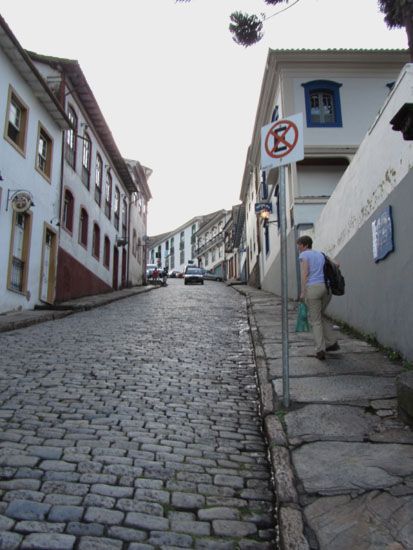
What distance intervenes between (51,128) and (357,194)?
36.6 feet

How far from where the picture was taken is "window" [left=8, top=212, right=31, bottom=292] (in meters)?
13.0

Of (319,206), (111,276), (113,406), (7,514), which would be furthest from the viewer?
(111,276)

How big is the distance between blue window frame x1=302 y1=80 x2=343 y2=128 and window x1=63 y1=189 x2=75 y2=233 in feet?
30.1

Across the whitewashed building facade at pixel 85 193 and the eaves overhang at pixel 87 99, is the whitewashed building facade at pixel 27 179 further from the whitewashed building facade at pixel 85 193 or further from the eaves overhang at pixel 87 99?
the eaves overhang at pixel 87 99

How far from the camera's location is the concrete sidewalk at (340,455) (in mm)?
2562

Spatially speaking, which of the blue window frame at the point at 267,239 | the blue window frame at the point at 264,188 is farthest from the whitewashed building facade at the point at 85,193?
the blue window frame at the point at 267,239

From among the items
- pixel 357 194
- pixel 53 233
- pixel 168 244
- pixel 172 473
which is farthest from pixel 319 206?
pixel 168 244

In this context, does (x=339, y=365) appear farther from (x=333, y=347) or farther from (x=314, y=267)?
(x=314, y=267)

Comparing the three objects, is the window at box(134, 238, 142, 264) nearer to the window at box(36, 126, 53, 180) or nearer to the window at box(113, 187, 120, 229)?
the window at box(113, 187, 120, 229)

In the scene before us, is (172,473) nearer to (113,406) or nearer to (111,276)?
(113,406)

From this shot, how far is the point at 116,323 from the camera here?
440 inches

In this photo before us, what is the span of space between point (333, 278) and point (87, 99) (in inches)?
620

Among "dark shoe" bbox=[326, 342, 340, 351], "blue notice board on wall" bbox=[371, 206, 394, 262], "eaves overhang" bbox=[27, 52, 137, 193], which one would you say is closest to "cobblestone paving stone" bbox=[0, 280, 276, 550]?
"dark shoe" bbox=[326, 342, 340, 351]

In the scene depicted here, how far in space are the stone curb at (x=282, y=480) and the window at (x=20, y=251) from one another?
967cm
